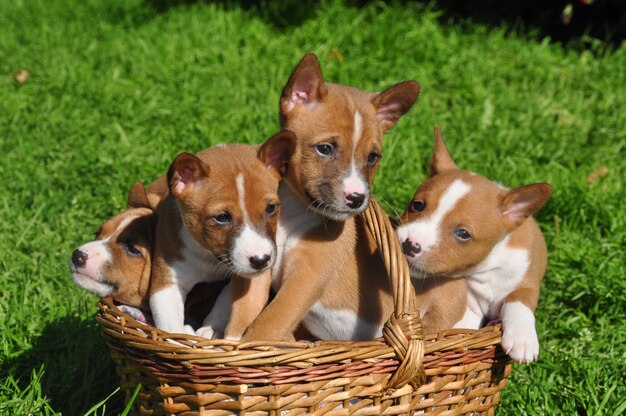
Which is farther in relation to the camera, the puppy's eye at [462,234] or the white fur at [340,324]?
the white fur at [340,324]

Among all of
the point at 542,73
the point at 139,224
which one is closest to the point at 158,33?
the point at 542,73

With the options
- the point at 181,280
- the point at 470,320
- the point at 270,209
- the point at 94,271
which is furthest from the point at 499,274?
the point at 94,271

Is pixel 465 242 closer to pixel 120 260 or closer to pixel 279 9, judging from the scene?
pixel 120 260

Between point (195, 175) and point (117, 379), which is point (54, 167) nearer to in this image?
point (117, 379)

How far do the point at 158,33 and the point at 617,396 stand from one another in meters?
6.50

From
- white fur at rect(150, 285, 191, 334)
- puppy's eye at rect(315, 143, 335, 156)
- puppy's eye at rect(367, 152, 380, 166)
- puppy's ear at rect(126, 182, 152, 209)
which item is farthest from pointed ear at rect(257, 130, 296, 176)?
puppy's ear at rect(126, 182, 152, 209)

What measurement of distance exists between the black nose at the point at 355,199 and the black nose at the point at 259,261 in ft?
1.55

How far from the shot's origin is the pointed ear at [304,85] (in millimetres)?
4254

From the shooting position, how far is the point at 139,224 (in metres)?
→ 4.67

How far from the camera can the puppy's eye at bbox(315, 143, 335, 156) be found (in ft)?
13.6

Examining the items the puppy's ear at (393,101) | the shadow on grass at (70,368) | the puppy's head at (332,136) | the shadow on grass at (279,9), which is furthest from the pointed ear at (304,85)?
the shadow on grass at (279,9)

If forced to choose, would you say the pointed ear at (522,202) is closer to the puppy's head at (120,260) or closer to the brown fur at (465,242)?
the brown fur at (465,242)

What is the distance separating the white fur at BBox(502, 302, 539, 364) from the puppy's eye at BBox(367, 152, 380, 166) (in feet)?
3.35

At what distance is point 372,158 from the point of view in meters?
4.30
